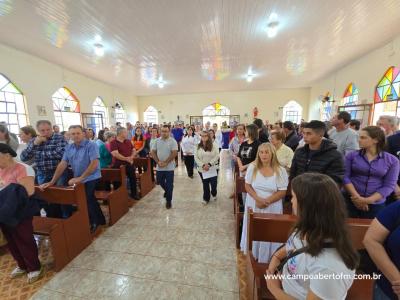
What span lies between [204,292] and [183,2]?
4.36 m

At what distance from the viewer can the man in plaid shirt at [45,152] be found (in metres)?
2.54

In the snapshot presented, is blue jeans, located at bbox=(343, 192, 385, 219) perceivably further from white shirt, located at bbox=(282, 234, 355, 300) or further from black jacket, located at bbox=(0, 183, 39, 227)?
black jacket, located at bbox=(0, 183, 39, 227)

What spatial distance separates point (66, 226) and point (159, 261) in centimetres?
120

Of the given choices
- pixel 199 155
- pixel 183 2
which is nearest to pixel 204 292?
pixel 199 155

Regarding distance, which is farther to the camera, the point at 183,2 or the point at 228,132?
the point at 228,132

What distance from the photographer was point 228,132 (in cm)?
712

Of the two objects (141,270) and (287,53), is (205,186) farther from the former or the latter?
(287,53)

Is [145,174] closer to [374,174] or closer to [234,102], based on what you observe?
[374,174]

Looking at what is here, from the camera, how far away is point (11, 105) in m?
5.66

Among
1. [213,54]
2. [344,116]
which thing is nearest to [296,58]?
[213,54]

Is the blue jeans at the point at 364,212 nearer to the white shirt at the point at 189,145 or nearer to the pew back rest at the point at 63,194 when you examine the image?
the pew back rest at the point at 63,194

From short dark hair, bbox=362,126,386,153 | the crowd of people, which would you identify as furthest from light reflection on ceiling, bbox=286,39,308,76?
short dark hair, bbox=362,126,386,153

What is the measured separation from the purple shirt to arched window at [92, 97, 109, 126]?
10589 millimetres

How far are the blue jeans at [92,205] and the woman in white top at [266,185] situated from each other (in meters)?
2.24
